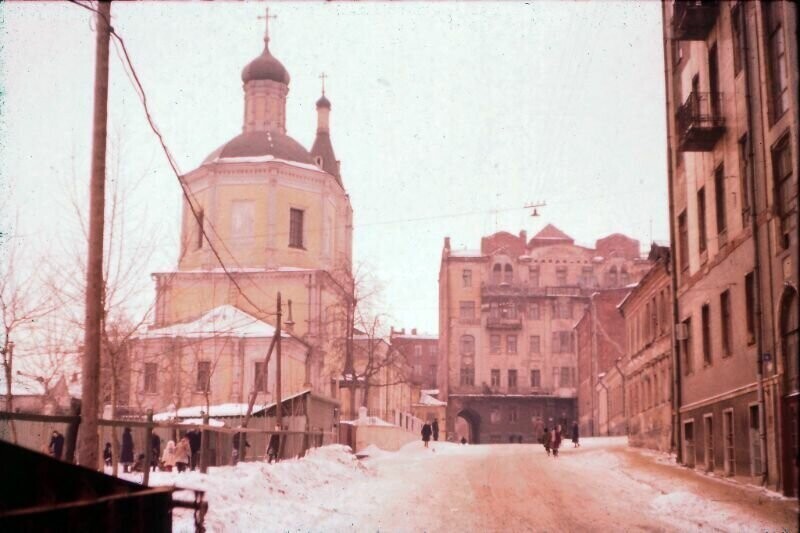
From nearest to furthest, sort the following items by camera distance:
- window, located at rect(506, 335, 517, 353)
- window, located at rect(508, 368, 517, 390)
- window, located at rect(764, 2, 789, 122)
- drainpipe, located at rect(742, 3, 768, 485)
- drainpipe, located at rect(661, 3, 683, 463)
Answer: window, located at rect(764, 2, 789, 122), drainpipe, located at rect(742, 3, 768, 485), drainpipe, located at rect(661, 3, 683, 463), window, located at rect(508, 368, 517, 390), window, located at rect(506, 335, 517, 353)

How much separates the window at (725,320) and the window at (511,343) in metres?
71.3

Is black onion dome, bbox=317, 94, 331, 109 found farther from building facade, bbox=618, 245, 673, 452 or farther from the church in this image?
building facade, bbox=618, 245, 673, 452

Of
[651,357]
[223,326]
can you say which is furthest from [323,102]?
[651,357]

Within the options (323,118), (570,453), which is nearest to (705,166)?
(570,453)

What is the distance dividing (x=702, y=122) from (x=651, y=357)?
17306 millimetres

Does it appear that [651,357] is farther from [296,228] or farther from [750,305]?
Answer: [296,228]

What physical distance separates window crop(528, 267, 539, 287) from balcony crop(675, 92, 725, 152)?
7275 cm

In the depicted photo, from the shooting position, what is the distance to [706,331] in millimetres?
28250

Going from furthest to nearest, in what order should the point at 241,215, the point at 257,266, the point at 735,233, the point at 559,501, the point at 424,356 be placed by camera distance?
the point at 424,356 → the point at 257,266 → the point at 241,215 → the point at 735,233 → the point at 559,501

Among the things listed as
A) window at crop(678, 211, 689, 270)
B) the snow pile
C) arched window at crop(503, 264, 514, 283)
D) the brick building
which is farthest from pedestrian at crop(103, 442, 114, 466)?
arched window at crop(503, 264, 514, 283)

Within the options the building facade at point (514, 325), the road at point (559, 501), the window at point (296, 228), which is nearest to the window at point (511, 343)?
the building facade at point (514, 325)

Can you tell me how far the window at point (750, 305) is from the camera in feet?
75.5

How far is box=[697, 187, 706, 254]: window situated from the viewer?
→ 28.1m

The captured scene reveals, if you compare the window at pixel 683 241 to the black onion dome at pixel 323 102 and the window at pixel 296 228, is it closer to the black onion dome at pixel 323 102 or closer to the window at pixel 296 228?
the window at pixel 296 228
